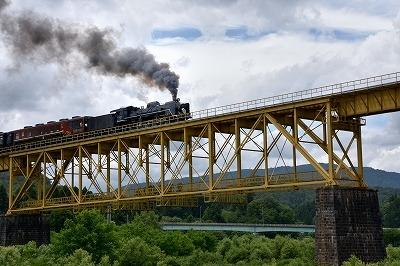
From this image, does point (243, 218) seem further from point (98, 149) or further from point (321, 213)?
point (321, 213)

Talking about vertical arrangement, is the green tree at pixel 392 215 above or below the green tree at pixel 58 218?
below

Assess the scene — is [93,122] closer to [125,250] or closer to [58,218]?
[125,250]

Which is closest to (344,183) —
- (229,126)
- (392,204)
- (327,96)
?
(327,96)

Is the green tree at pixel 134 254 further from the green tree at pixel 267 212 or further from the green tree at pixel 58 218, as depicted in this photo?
the green tree at pixel 267 212

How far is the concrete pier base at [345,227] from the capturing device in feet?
141

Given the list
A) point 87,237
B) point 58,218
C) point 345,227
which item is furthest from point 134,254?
point 58,218

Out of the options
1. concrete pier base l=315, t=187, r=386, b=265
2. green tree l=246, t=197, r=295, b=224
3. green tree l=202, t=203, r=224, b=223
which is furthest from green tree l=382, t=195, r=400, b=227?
concrete pier base l=315, t=187, r=386, b=265

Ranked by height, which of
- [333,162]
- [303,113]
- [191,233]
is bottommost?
[191,233]

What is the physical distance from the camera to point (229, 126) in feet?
185

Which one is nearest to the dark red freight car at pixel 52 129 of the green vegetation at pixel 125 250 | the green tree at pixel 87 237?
the green vegetation at pixel 125 250

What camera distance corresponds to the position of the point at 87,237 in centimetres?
6100

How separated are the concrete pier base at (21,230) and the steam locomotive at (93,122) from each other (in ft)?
31.3

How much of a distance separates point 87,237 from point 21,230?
1674 cm

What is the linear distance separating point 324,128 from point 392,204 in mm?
161325
